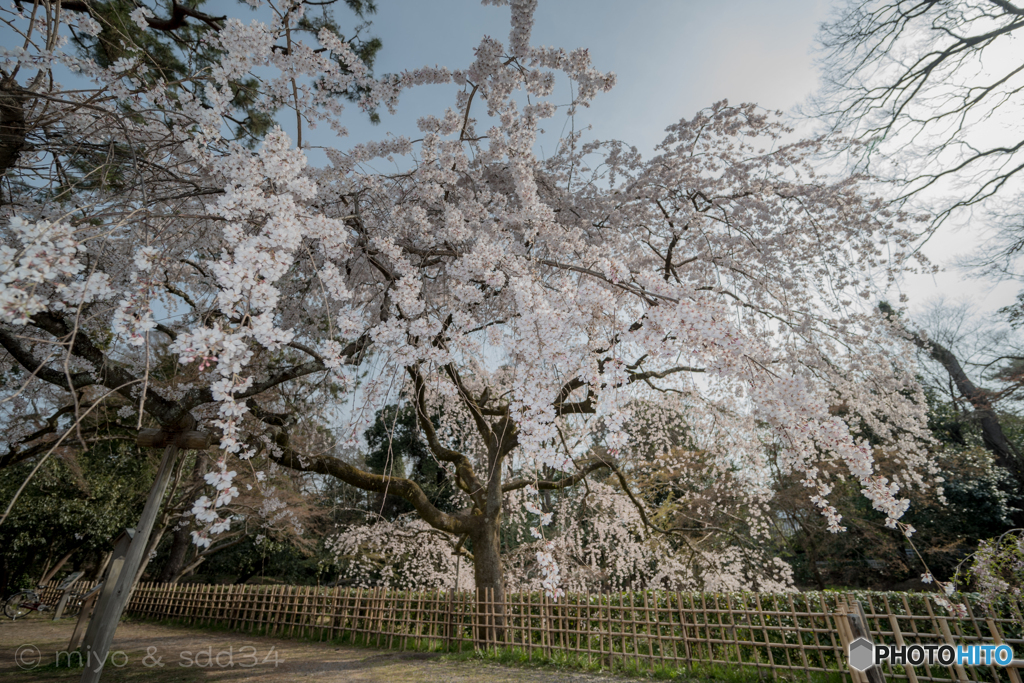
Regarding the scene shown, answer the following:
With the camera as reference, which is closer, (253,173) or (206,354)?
(206,354)

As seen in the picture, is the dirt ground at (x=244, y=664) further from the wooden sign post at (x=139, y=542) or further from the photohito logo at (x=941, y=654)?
the photohito logo at (x=941, y=654)

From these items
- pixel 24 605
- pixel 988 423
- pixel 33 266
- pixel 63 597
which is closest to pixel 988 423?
pixel 988 423

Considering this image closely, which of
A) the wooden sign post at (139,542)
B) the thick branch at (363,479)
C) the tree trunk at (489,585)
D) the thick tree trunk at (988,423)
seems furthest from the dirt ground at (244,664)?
the thick tree trunk at (988,423)

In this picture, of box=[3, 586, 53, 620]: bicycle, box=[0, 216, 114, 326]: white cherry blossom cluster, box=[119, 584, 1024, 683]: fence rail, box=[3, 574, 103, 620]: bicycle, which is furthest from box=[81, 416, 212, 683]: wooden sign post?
box=[3, 586, 53, 620]: bicycle

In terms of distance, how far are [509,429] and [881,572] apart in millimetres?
12283

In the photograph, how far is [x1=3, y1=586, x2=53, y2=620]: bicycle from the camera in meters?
8.96

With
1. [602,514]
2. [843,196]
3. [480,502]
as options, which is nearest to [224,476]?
[480,502]

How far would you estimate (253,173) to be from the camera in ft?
7.62

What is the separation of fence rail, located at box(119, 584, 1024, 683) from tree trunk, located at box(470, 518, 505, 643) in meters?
0.02

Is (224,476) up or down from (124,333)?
down

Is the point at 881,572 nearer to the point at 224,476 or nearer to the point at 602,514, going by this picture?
the point at 602,514

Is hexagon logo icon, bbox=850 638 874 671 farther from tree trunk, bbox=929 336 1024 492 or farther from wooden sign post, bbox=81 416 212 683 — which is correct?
tree trunk, bbox=929 336 1024 492

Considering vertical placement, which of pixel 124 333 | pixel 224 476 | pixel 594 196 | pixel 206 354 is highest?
pixel 594 196

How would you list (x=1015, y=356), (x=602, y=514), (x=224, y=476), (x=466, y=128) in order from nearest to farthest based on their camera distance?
(x=224, y=476) < (x=466, y=128) < (x=602, y=514) < (x=1015, y=356)
